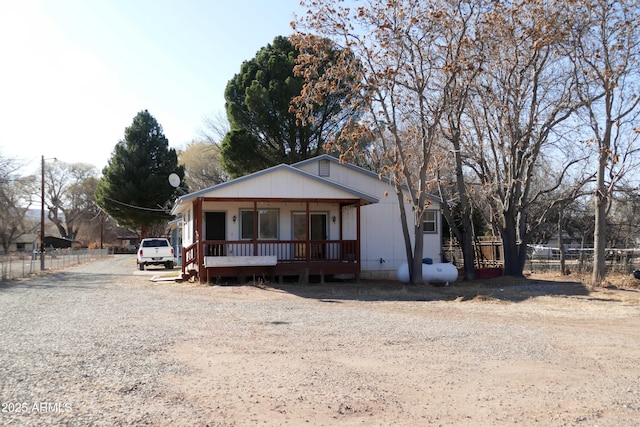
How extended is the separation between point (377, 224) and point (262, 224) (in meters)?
4.73

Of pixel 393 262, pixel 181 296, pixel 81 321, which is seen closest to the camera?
pixel 81 321

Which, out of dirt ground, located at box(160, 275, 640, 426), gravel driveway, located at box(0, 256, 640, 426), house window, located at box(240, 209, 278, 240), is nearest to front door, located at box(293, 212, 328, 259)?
house window, located at box(240, 209, 278, 240)

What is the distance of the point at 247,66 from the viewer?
3628 cm

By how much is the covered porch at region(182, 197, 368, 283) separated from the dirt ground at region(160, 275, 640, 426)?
536 cm

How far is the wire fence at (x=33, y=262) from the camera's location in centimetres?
2258

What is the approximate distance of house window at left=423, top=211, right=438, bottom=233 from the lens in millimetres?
23312

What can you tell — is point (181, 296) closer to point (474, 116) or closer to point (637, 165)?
point (474, 116)

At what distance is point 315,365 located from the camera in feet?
23.6

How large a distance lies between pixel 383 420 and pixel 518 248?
18014mm

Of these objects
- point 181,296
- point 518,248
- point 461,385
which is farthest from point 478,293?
point 461,385

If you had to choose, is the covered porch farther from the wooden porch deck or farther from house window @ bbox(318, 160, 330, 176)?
house window @ bbox(318, 160, 330, 176)

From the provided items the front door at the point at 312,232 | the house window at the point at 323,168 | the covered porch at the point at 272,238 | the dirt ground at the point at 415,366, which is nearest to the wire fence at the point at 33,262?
the covered porch at the point at 272,238

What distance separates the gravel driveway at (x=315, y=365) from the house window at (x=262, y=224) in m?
7.22

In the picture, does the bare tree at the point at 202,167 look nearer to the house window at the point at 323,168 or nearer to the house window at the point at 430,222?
the house window at the point at 323,168
